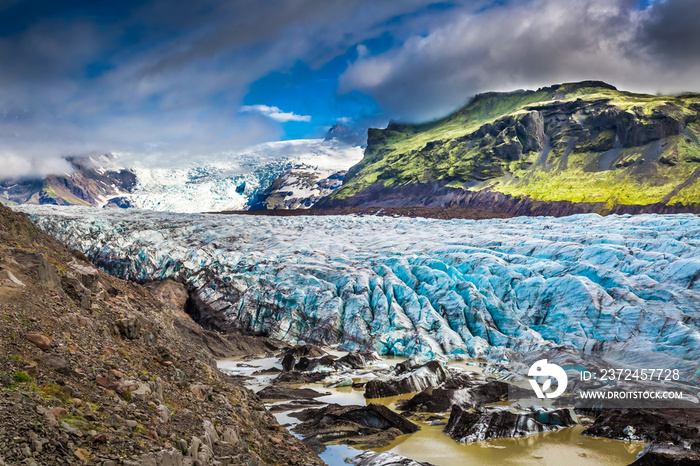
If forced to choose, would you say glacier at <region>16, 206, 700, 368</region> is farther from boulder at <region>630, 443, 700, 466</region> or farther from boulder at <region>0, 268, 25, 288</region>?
boulder at <region>0, 268, 25, 288</region>

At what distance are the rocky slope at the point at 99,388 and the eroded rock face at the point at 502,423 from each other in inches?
317

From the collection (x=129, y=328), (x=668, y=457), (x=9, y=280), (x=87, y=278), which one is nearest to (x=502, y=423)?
(x=668, y=457)

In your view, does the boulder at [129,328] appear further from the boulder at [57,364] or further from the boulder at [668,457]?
the boulder at [668,457]

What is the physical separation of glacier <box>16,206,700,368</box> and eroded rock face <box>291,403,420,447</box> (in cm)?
1331

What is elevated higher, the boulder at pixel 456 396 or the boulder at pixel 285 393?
the boulder at pixel 456 396

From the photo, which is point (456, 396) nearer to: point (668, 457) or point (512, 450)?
point (512, 450)

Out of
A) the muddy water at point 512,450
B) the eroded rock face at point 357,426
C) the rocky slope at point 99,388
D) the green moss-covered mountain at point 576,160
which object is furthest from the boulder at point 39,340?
the green moss-covered mountain at point 576,160

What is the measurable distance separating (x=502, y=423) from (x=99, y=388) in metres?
15.1

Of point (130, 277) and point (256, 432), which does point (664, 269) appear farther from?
point (130, 277)

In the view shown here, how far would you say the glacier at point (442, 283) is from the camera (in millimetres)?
31312

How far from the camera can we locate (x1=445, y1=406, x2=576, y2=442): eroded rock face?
18766 mm

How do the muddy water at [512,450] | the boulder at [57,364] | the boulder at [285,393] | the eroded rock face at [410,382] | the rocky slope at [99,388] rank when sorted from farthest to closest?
the eroded rock face at [410,382]
the boulder at [285,393]
the muddy water at [512,450]
the boulder at [57,364]
the rocky slope at [99,388]

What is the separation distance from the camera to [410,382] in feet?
84.5

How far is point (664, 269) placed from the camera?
33.5 meters
